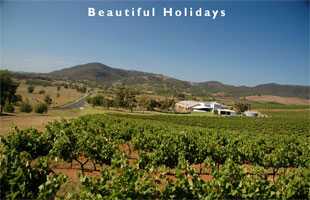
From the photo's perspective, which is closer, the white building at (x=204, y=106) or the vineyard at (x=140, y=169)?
the vineyard at (x=140, y=169)

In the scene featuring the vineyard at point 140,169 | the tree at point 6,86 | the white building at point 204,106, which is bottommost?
the white building at point 204,106

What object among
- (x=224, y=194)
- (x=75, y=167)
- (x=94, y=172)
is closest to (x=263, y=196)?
(x=224, y=194)

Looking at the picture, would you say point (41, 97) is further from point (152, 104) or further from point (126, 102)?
point (152, 104)

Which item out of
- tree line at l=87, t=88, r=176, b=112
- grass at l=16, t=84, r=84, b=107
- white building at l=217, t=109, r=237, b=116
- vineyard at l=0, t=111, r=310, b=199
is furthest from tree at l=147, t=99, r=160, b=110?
vineyard at l=0, t=111, r=310, b=199

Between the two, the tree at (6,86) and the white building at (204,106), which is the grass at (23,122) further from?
the white building at (204,106)

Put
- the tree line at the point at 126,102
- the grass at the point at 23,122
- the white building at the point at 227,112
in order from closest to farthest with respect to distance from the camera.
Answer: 1. the grass at the point at 23,122
2. the tree line at the point at 126,102
3. the white building at the point at 227,112

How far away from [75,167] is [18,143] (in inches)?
142

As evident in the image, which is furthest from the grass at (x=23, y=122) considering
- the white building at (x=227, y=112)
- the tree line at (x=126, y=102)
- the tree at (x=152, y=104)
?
the white building at (x=227, y=112)

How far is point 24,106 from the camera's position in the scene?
184ft

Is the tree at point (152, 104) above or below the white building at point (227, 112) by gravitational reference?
above

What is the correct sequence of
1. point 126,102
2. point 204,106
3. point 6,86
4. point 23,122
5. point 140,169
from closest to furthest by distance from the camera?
1. point 140,169
2. point 23,122
3. point 6,86
4. point 126,102
5. point 204,106

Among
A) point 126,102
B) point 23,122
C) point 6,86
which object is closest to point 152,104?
point 126,102

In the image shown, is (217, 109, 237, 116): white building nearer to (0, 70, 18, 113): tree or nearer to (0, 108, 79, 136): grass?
(0, 108, 79, 136): grass

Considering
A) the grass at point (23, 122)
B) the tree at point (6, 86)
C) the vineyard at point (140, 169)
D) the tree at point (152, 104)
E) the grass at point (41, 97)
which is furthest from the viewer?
the grass at point (41, 97)
